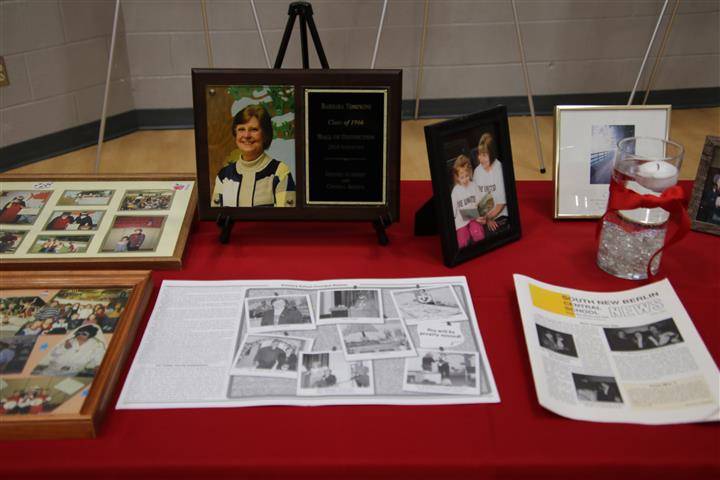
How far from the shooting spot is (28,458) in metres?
0.97

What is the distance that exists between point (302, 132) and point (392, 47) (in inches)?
88.4

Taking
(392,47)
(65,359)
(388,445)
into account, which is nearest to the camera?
(388,445)

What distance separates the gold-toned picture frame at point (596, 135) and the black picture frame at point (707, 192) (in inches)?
4.6

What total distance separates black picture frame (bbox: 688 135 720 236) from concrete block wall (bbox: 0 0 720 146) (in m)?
2.24

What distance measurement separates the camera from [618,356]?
1.15m

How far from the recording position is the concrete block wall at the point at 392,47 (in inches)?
127

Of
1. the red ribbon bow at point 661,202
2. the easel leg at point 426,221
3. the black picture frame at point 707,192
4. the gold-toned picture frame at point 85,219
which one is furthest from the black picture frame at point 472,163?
the gold-toned picture frame at point 85,219

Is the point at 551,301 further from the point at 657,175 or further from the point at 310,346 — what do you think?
the point at 310,346

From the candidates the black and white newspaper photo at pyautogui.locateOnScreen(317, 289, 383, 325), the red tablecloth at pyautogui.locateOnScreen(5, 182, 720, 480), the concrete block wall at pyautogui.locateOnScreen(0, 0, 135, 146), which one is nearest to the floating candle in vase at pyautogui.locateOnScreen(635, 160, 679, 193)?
the red tablecloth at pyautogui.locateOnScreen(5, 182, 720, 480)

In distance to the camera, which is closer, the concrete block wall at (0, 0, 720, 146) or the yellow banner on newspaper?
the yellow banner on newspaper

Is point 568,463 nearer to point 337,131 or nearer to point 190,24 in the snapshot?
point 337,131

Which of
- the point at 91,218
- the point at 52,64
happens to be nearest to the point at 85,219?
the point at 91,218

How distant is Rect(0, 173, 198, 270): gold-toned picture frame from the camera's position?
1.39 meters

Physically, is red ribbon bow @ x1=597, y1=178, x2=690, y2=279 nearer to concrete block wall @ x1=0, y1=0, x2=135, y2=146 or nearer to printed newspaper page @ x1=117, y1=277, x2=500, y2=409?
printed newspaper page @ x1=117, y1=277, x2=500, y2=409
